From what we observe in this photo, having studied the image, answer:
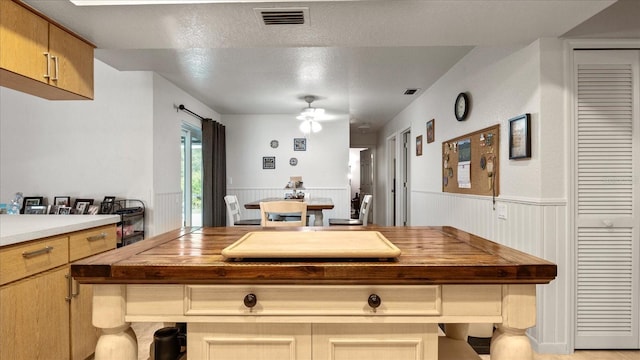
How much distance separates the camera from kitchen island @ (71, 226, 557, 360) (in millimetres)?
974

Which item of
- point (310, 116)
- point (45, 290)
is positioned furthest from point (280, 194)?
point (45, 290)

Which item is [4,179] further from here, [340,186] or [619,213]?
[619,213]

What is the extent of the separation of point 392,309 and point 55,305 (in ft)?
5.91

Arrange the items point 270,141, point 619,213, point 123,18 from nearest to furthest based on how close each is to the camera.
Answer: point 123,18, point 619,213, point 270,141

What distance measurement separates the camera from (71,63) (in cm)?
215

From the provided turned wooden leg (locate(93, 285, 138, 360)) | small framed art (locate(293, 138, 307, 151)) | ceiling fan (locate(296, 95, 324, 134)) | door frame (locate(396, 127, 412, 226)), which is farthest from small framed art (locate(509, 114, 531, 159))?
small framed art (locate(293, 138, 307, 151))

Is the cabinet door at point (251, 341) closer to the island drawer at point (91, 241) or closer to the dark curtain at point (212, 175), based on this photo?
the island drawer at point (91, 241)

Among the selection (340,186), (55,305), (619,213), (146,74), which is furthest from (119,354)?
(340,186)

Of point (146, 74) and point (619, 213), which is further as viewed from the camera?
point (146, 74)

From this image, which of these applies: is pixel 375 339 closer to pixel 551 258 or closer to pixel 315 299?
pixel 315 299

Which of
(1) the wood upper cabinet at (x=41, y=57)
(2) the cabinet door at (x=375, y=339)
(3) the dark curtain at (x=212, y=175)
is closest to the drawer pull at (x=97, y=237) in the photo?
(1) the wood upper cabinet at (x=41, y=57)

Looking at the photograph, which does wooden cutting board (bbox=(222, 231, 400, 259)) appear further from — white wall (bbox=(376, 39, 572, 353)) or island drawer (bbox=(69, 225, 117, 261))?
white wall (bbox=(376, 39, 572, 353))

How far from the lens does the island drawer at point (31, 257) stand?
60.7 inches

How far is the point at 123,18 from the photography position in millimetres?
2018
